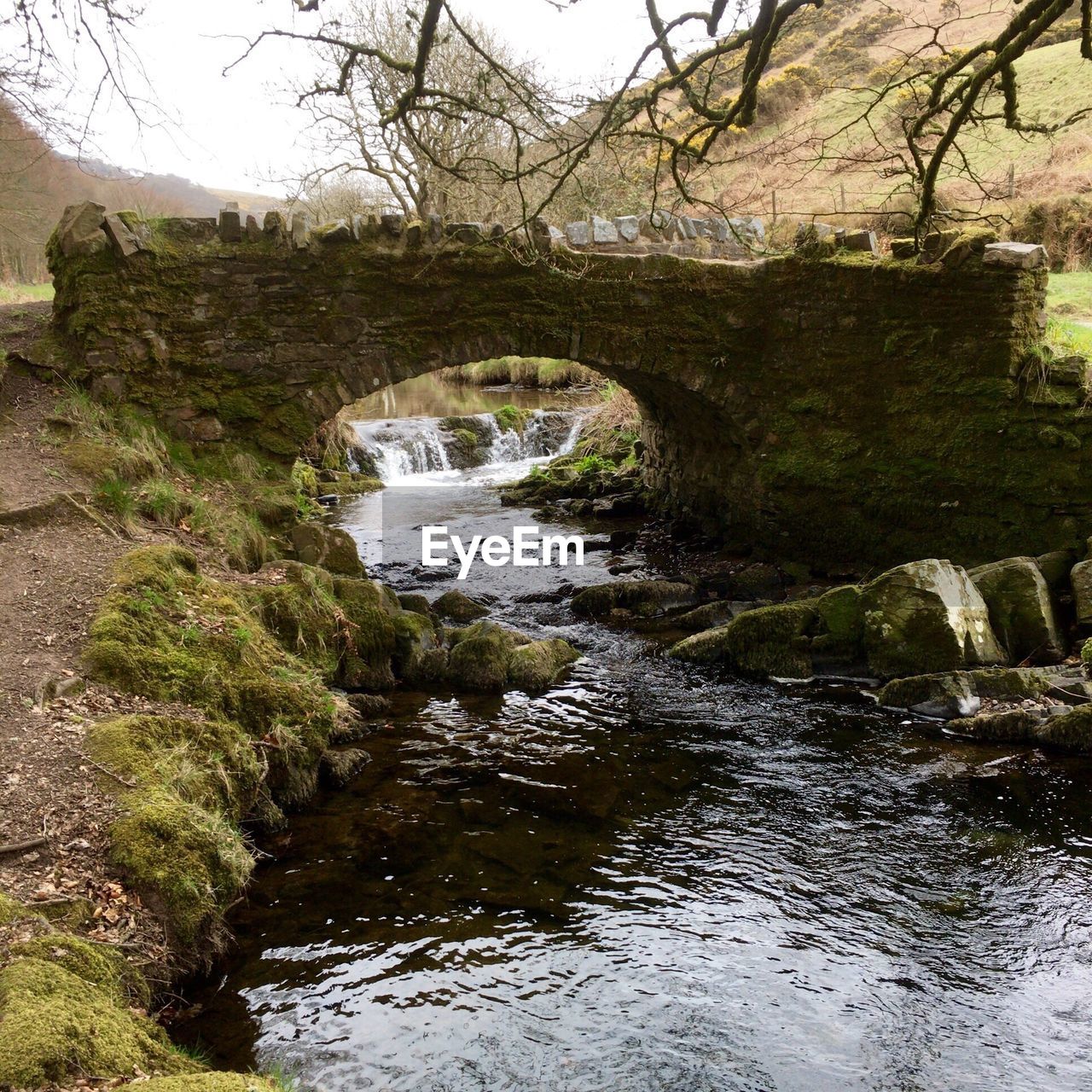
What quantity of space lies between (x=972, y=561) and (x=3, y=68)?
853cm

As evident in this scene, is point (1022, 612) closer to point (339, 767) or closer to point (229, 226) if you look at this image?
point (339, 767)

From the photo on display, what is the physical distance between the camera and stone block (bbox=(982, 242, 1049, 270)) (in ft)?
26.6

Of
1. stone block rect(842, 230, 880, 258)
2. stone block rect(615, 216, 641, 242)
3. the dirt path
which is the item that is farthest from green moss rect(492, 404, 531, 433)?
the dirt path

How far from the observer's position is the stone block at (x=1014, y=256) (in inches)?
319

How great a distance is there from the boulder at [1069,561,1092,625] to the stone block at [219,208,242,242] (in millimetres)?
7995

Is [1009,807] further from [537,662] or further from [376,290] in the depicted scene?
[376,290]

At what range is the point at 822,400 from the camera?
9.51 m

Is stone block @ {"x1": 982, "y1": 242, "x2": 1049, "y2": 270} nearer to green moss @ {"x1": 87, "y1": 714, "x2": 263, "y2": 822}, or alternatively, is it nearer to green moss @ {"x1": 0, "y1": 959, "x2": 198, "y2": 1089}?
green moss @ {"x1": 87, "y1": 714, "x2": 263, "y2": 822}

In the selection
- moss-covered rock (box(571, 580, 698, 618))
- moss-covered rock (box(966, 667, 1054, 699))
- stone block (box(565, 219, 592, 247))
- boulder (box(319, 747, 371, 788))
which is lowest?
boulder (box(319, 747, 371, 788))

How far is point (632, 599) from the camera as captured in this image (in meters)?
9.52

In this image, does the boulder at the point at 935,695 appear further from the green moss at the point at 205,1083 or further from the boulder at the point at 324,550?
the green moss at the point at 205,1083

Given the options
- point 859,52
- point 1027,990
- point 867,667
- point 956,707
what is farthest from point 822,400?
point 859,52

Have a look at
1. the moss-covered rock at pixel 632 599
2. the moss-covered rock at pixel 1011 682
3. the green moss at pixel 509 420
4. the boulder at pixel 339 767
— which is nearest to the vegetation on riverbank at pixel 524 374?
the green moss at pixel 509 420

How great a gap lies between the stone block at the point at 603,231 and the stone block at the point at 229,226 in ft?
11.5
